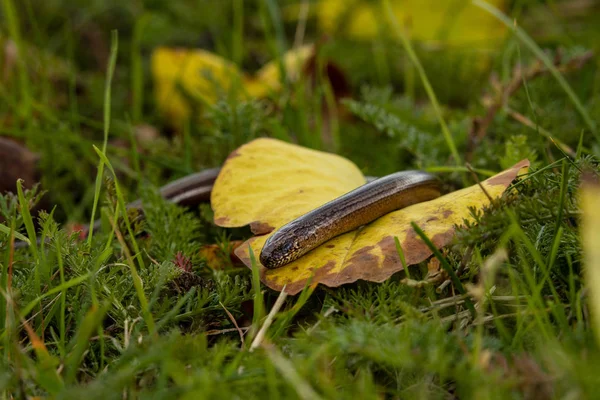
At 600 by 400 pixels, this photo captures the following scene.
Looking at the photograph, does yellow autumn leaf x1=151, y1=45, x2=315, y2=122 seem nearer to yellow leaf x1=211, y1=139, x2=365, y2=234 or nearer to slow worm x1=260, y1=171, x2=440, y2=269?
yellow leaf x1=211, y1=139, x2=365, y2=234

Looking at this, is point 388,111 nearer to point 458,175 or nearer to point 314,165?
point 458,175

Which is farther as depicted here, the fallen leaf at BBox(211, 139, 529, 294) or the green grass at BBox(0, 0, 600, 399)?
the fallen leaf at BBox(211, 139, 529, 294)

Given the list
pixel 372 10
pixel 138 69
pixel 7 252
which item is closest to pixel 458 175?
pixel 7 252

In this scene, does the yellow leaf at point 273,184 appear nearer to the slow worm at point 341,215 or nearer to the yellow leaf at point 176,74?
the slow worm at point 341,215

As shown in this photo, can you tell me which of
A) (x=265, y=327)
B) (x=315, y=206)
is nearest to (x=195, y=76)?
(x=315, y=206)

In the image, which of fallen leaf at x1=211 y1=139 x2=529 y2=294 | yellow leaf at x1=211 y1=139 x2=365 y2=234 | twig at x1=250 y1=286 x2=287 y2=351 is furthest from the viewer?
yellow leaf at x1=211 y1=139 x2=365 y2=234

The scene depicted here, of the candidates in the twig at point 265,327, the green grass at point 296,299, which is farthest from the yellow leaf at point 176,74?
the twig at point 265,327

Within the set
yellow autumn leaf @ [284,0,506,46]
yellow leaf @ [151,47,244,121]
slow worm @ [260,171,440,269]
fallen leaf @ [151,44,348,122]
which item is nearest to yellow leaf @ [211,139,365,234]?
slow worm @ [260,171,440,269]

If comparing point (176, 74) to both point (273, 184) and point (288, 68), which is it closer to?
point (288, 68)
